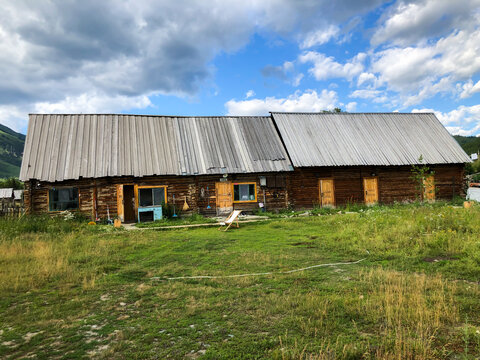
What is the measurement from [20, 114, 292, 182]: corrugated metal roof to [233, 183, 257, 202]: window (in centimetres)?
114

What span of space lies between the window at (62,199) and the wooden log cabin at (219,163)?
0.19 feet

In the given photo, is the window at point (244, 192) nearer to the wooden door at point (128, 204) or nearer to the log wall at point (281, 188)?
the log wall at point (281, 188)

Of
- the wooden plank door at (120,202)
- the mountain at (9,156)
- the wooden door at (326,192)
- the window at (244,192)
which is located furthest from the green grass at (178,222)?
the mountain at (9,156)

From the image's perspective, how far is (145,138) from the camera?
20.7 metres

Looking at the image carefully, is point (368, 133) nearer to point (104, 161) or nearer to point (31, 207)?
point (104, 161)

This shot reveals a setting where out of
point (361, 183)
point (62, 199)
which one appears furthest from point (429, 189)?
point (62, 199)

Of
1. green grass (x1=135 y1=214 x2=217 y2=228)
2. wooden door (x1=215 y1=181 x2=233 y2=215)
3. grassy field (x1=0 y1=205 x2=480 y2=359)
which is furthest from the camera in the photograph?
wooden door (x1=215 y1=181 x2=233 y2=215)

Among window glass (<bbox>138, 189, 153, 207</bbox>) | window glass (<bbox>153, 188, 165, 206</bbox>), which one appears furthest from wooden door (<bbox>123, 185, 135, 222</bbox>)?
window glass (<bbox>153, 188, 165, 206</bbox>)

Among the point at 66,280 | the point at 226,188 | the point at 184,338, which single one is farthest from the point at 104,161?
the point at 184,338

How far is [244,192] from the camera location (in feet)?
65.7

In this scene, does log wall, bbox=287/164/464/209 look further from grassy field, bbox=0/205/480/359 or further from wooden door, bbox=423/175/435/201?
grassy field, bbox=0/205/480/359

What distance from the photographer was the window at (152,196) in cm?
1852

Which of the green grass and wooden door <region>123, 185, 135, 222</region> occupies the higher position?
wooden door <region>123, 185, 135, 222</region>

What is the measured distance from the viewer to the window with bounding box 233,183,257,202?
1989 centimetres
